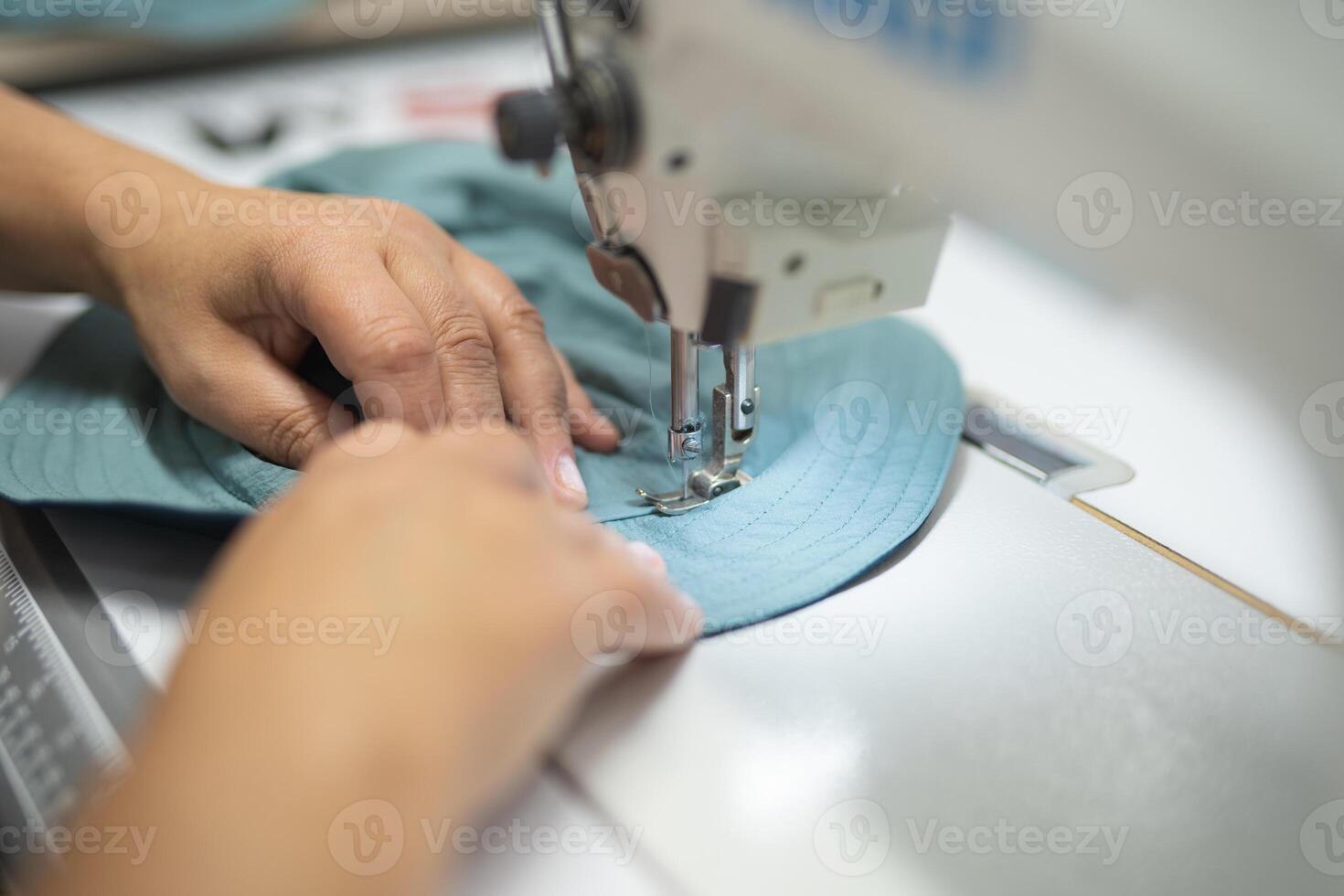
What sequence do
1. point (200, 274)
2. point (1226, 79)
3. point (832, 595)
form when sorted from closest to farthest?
point (1226, 79) < point (832, 595) < point (200, 274)

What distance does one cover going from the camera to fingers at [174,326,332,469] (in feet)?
2.20

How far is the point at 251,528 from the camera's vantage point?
45 cm

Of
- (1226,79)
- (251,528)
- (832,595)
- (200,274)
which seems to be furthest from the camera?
(200,274)

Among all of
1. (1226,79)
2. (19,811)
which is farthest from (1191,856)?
(19,811)

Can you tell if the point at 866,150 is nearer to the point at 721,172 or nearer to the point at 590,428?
the point at 721,172

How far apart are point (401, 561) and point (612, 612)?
11 cm

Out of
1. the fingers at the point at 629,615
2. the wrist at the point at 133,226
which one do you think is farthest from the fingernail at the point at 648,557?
the wrist at the point at 133,226

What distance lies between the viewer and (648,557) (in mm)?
582

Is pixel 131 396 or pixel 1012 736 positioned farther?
pixel 131 396

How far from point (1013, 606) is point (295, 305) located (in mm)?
516

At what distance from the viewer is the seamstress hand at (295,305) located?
64 centimetres

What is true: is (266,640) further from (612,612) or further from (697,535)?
(697,535)

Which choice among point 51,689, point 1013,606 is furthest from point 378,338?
point 1013,606

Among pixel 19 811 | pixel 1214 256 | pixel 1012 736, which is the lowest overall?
pixel 19 811
